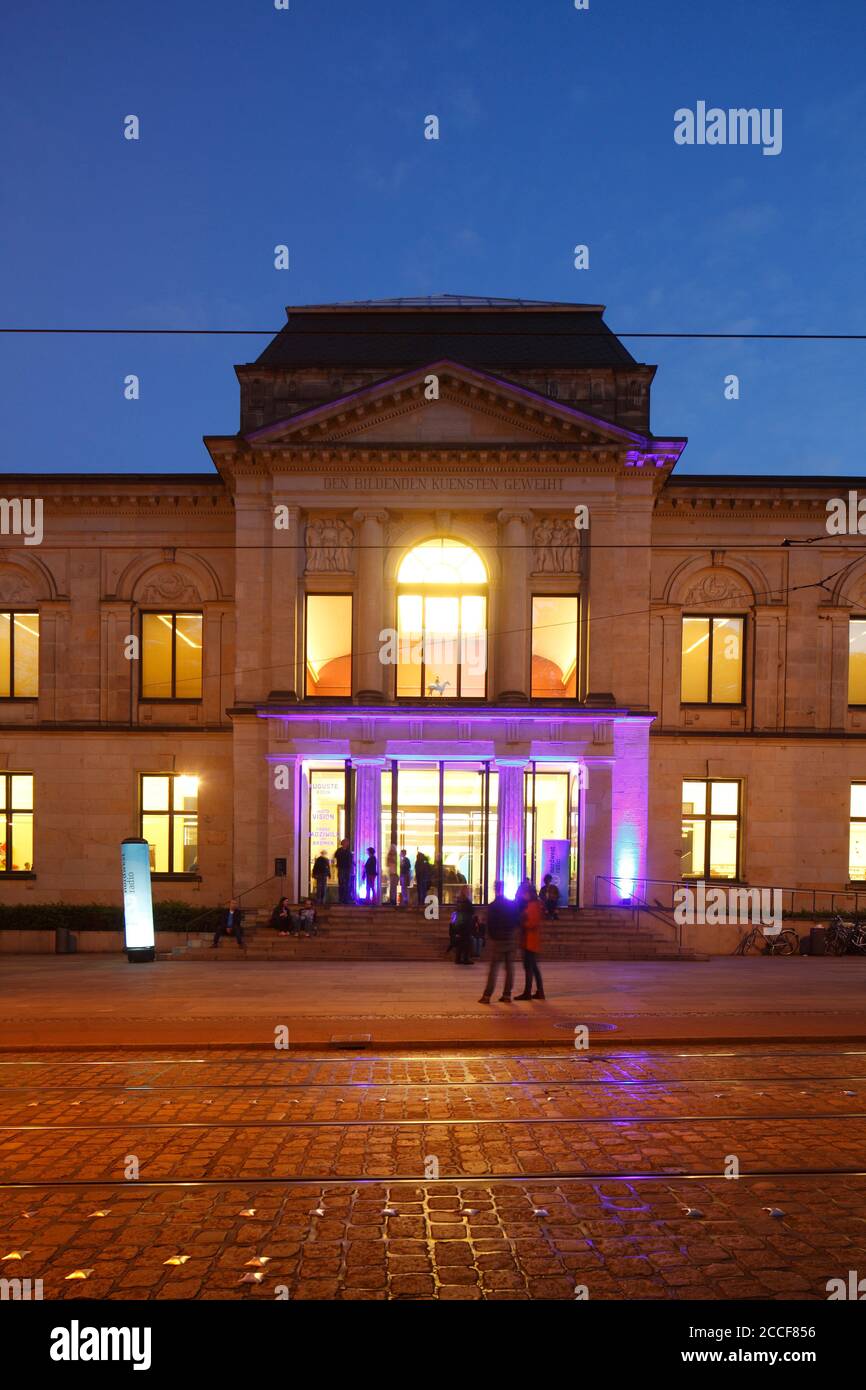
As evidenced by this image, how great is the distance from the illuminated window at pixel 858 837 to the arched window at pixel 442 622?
12.5 meters

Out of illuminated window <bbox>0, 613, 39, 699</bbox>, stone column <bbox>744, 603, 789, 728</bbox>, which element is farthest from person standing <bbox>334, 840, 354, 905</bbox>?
stone column <bbox>744, 603, 789, 728</bbox>

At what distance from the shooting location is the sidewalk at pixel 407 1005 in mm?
11719

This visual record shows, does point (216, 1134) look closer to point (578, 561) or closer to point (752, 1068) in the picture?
point (752, 1068)

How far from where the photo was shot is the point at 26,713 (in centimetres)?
2650

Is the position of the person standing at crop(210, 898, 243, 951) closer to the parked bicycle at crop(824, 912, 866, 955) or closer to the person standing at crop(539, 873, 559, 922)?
the person standing at crop(539, 873, 559, 922)

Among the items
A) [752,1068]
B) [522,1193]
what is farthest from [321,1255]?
[752,1068]

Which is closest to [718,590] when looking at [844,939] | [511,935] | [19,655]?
[844,939]

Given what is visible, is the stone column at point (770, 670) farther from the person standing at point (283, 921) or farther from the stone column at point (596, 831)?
the person standing at point (283, 921)

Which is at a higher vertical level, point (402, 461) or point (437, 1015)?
point (402, 461)

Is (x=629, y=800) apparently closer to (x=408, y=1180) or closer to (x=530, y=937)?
(x=530, y=937)

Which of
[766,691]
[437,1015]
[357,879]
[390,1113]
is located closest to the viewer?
[390,1113]

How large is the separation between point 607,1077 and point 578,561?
650 inches

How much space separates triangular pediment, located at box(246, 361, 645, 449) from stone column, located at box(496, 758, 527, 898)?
9151 millimetres

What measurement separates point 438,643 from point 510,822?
18.2ft
